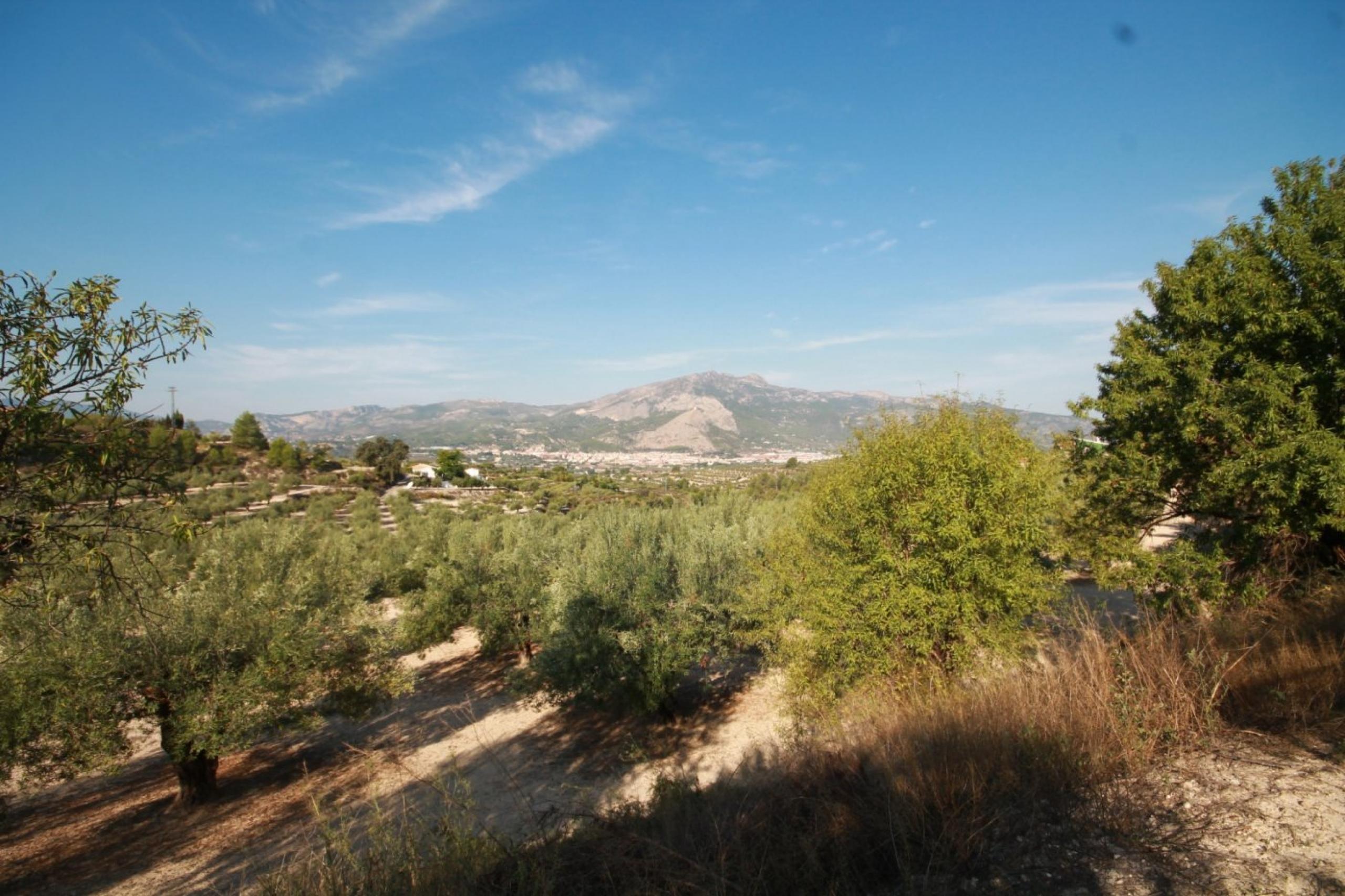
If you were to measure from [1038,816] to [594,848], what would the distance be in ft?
10.1

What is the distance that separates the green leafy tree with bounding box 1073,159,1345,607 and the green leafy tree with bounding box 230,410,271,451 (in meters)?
84.3

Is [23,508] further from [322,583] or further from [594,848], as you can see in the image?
[322,583]

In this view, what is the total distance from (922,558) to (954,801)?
812 cm

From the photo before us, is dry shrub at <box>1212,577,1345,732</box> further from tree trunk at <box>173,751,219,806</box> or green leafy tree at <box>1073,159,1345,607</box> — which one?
tree trunk at <box>173,751,219,806</box>

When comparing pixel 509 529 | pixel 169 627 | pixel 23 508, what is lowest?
pixel 509 529

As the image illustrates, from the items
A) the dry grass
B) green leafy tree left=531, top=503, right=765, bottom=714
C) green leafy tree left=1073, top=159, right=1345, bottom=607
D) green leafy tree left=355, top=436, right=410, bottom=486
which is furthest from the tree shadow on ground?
green leafy tree left=355, top=436, right=410, bottom=486

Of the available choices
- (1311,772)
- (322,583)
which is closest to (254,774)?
(322,583)

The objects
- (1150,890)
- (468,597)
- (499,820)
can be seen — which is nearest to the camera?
(1150,890)

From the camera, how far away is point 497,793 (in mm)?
14539

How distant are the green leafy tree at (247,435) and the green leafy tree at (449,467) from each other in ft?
73.8

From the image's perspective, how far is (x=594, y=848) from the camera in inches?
155

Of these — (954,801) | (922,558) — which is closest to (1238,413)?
(922,558)

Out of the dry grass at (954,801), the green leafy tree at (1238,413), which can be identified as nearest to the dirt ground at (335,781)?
the dry grass at (954,801)

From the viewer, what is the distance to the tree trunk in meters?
13.9
